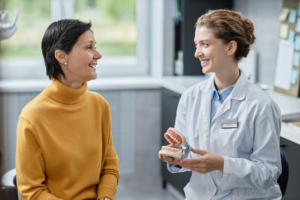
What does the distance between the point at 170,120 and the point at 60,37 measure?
1.64 meters

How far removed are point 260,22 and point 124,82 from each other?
1.20m

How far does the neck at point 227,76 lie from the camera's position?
1.47 m

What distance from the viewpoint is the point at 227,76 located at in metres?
1.48

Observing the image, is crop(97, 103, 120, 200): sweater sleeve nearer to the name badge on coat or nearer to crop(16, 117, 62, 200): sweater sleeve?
crop(16, 117, 62, 200): sweater sleeve

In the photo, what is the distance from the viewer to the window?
313 centimetres

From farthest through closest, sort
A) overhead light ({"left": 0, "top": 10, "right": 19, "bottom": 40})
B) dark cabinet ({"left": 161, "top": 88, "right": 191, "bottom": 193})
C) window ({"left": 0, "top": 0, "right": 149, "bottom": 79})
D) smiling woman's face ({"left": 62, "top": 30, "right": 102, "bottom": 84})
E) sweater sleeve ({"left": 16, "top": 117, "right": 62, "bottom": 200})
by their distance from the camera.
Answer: window ({"left": 0, "top": 0, "right": 149, "bottom": 79}), dark cabinet ({"left": 161, "top": 88, "right": 191, "bottom": 193}), overhead light ({"left": 0, "top": 10, "right": 19, "bottom": 40}), smiling woman's face ({"left": 62, "top": 30, "right": 102, "bottom": 84}), sweater sleeve ({"left": 16, "top": 117, "right": 62, "bottom": 200})

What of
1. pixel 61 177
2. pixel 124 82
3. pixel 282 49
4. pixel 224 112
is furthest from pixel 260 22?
pixel 61 177

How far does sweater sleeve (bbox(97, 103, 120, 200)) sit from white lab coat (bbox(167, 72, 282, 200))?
317mm

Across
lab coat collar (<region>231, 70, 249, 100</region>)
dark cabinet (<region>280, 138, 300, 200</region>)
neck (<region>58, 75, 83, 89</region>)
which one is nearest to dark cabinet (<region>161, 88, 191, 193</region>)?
dark cabinet (<region>280, 138, 300, 200</region>)

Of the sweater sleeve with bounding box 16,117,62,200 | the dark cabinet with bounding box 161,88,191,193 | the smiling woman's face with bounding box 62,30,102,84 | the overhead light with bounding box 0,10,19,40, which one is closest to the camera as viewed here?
A: the sweater sleeve with bounding box 16,117,62,200

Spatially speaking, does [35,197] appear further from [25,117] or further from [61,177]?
[25,117]

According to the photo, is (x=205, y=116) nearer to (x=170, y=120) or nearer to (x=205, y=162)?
(x=205, y=162)

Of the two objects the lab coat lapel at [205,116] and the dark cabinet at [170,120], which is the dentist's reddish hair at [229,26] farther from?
the dark cabinet at [170,120]

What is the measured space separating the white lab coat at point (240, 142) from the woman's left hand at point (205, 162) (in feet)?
0.09
